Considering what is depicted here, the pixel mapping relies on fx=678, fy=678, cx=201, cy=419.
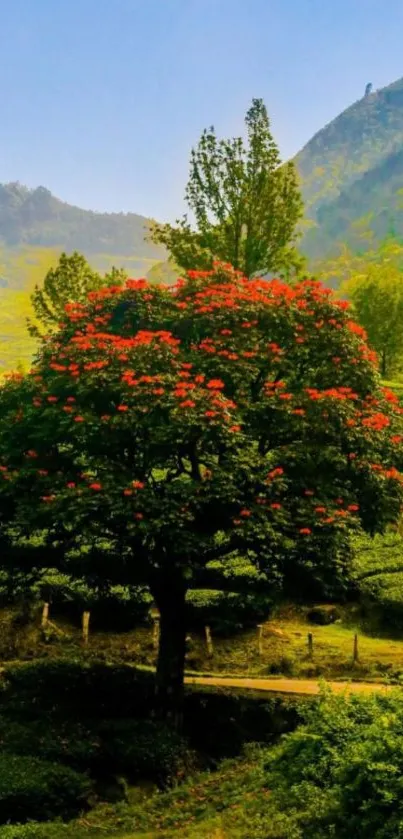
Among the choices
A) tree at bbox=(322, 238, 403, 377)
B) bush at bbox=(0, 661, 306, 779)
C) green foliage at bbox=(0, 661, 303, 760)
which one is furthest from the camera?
tree at bbox=(322, 238, 403, 377)

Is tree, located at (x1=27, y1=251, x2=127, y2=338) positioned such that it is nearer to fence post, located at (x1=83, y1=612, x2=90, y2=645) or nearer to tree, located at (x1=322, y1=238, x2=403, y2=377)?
tree, located at (x1=322, y1=238, x2=403, y2=377)

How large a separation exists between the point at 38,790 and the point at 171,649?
16.9 ft

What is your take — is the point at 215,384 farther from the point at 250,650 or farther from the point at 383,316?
the point at 383,316

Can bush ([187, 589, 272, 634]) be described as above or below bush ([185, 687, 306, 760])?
above

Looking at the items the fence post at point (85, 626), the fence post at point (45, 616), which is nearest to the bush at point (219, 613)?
the fence post at point (85, 626)

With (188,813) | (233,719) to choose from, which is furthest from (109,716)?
(188,813)

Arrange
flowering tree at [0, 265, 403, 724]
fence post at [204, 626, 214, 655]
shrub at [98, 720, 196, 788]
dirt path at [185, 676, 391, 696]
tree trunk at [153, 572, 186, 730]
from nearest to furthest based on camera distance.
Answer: shrub at [98, 720, 196, 788], flowering tree at [0, 265, 403, 724], tree trunk at [153, 572, 186, 730], dirt path at [185, 676, 391, 696], fence post at [204, 626, 214, 655]

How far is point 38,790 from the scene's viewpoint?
1263cm

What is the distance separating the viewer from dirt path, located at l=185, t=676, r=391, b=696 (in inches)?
762

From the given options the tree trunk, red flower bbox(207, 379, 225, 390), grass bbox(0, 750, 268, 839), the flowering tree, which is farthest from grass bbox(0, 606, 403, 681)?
red flower bbox(207, 379, 225, 390)

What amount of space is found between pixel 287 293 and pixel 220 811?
1203cm

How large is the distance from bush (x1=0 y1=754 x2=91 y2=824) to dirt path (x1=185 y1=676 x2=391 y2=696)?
24.4 ft

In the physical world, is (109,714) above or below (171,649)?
below

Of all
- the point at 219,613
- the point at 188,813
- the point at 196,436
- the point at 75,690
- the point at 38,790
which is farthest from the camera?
the point at 219,613
